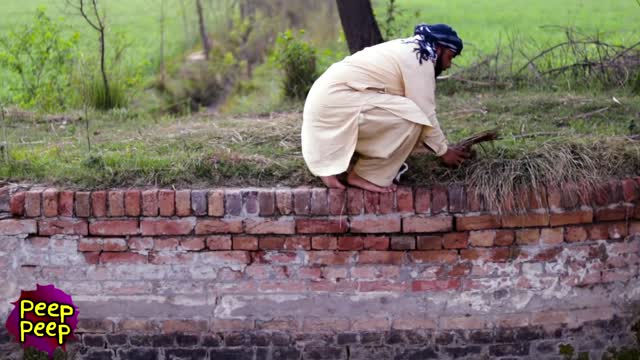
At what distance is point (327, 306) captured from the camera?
165 inches

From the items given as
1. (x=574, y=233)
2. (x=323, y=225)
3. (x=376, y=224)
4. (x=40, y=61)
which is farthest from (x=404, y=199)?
(x=40, y=61)

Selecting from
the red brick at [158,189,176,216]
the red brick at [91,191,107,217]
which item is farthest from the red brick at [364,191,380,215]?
the red brick at [91,191,107,217]

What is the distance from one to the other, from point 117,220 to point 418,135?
1746 mm

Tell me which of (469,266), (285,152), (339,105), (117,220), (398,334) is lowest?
(398,334)

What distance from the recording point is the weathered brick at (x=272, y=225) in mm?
4078

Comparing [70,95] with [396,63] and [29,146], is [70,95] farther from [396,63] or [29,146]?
[396,63]

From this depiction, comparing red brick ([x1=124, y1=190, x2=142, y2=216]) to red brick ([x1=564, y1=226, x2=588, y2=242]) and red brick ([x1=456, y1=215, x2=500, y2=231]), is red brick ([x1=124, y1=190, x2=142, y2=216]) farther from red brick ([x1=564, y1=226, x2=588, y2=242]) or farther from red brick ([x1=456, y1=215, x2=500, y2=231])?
red brick ([x1=564, y1=226, x2=588, y2=242])

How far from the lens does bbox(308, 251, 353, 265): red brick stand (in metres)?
4.13

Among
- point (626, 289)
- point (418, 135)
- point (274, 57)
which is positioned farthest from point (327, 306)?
point (274, 57)

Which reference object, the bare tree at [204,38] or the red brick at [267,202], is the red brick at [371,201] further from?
the bare tree at [204,38]

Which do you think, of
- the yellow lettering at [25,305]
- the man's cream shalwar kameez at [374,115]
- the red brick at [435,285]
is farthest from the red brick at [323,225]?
the yellow lettering at [25,305]

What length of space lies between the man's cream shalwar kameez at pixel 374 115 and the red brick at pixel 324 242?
0.36 m

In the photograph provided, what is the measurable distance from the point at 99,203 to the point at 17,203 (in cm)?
48

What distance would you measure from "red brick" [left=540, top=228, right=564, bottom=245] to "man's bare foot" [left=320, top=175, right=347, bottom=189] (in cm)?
115
